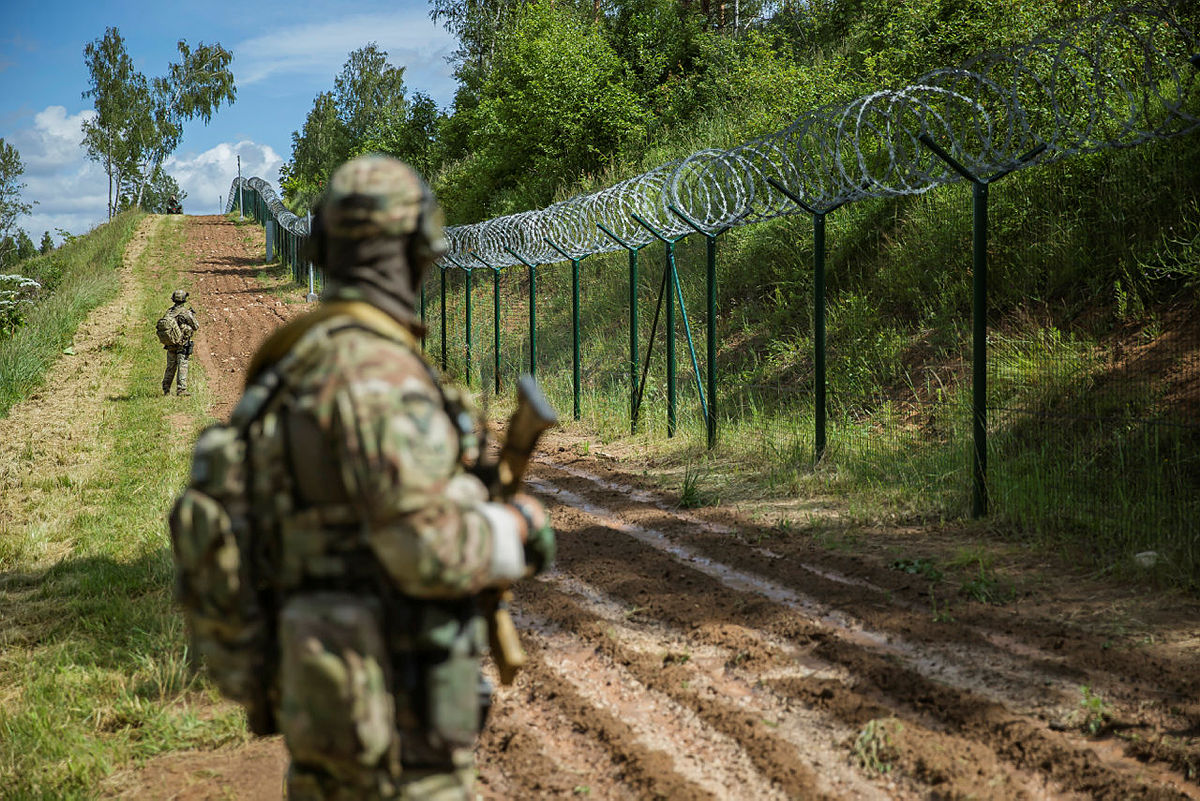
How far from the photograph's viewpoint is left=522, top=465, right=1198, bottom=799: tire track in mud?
3.56 meters

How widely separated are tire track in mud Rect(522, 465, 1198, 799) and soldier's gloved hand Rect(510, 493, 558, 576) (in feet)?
6.99

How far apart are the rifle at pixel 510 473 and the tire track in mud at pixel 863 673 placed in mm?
2063

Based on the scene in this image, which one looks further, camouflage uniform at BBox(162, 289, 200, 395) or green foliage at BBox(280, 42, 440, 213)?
green foliage at BBox(280, 42, 440, 213)

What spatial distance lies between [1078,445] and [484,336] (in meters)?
14.7

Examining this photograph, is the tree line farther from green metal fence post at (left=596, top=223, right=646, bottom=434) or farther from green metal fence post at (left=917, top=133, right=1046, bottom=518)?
green metal fence post at (left=917, top=133, right=1046, bottom=518)

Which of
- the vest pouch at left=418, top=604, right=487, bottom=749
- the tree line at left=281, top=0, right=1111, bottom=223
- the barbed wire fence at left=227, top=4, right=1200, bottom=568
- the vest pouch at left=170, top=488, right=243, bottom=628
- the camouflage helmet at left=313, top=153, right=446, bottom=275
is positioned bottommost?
the vest pouch at left=418, top=604, right=487, bottom=749

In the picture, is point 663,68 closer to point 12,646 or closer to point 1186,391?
point 1186,391

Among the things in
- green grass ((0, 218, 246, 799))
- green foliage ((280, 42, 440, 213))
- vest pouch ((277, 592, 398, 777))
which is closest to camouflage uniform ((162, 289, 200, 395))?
green grass ((0, 218, 246, 799))

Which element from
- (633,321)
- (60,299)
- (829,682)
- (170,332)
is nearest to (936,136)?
(633,321)

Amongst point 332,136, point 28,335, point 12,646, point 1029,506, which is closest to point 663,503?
point 1029,506

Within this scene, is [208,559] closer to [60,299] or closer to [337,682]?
[337,682]

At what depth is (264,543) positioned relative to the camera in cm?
210

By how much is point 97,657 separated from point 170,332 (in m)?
10.9

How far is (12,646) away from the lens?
518 cm
